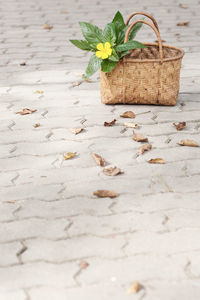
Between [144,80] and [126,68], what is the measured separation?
165 mm

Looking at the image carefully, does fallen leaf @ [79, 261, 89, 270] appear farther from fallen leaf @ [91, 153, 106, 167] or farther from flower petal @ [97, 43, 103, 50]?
flower petal @ [97, 43, 103, 50]

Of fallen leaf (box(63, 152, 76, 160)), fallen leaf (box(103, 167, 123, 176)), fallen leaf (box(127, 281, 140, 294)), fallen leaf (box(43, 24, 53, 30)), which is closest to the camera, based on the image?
fallen leaf (box(127, 281, 140, 294))

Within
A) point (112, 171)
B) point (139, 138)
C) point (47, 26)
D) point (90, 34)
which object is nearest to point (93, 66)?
point (90, 34)

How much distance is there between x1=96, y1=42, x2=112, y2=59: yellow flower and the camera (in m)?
4.39

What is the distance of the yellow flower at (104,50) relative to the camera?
14.4ft

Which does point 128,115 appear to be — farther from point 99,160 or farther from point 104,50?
point 99,160

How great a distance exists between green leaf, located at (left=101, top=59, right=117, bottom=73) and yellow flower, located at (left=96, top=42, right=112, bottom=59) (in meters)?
0.06

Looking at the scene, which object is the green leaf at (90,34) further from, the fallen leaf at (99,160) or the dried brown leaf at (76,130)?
the fallen leaf at (99,160)

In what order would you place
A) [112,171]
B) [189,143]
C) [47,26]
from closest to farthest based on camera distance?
[112,171], [189,143], [47,26]

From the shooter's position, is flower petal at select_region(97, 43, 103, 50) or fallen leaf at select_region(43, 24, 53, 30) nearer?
flower petal at select_region(97, 43, 103, 50)

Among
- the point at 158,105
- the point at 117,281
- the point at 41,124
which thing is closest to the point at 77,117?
the point at 41,124

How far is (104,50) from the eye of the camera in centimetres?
442

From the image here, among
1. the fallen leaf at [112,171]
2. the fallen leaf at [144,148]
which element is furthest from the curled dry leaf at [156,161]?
the fallen leaf at [112,171]

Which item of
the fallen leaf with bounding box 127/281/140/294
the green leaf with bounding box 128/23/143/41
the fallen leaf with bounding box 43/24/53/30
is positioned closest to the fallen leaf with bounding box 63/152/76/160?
the green leaf with bounding box 128/23/143/41
